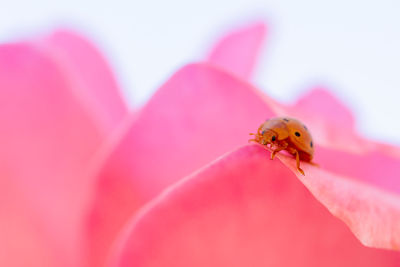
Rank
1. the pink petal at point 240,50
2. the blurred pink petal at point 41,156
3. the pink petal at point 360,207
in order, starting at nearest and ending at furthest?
the pink petal at point 360,207 → the blurred pink petal at point 41,156 → the pink petal at point 240,50

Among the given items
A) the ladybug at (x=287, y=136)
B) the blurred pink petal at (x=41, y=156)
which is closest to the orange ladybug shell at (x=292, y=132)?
the ladybug at (x=287, y=136)

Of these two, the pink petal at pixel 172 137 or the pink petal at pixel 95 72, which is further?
the pink petal at pixel 95 72

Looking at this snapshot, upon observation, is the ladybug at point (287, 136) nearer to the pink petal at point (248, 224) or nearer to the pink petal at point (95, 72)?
the pink petal at point (248, 224)

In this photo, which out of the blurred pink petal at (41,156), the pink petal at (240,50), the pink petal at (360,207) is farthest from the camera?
the pink petal at (240,50)

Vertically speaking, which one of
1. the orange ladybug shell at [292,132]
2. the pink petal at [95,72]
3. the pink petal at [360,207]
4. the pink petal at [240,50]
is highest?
the pink petal at [240,50]

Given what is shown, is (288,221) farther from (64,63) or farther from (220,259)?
(64,63)

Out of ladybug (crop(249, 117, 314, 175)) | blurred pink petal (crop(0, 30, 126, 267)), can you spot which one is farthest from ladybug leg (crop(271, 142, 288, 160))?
blurred pink petal (crop(0, 30, 126, 267))

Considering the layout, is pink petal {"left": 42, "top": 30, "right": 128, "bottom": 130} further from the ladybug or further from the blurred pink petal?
the ladybug
